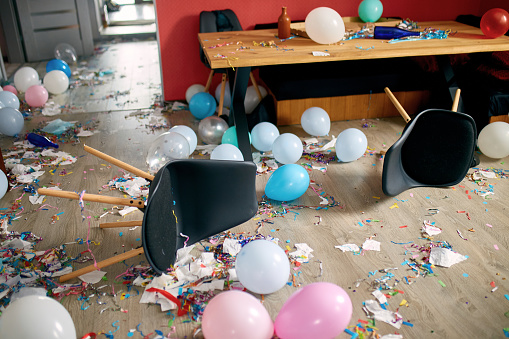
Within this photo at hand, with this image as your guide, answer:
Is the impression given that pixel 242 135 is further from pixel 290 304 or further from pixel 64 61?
pixel 64 61

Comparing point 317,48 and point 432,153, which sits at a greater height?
point 317,48

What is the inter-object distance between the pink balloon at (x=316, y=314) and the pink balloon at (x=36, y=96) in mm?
3613

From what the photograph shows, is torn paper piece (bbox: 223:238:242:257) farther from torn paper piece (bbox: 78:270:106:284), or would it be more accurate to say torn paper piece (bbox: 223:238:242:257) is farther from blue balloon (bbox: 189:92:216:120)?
blue balloon (bbox: 189:92:216:120)

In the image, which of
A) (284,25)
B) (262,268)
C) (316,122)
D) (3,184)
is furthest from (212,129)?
(262,268)

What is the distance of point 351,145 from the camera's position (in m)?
3.18

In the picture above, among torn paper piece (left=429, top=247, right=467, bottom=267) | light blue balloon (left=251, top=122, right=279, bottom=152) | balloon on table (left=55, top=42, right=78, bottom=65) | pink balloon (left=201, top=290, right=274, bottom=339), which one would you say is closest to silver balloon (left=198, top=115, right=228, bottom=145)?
light blue balloon (left=251, top=122, right=279, bottom=152)

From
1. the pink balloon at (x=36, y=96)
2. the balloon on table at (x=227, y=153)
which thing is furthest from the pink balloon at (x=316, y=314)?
the pink balloon at (x=36, y=96)

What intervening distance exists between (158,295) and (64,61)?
4.46 meters

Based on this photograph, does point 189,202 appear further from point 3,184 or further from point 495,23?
point 495,23

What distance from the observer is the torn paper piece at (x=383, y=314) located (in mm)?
1896

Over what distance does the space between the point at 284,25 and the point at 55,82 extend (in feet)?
8.85

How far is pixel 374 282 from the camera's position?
212cm

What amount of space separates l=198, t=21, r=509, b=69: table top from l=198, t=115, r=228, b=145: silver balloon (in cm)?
58

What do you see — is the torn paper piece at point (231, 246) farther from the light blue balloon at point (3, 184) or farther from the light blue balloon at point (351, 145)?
the light blue balloon at point (3, 184)
